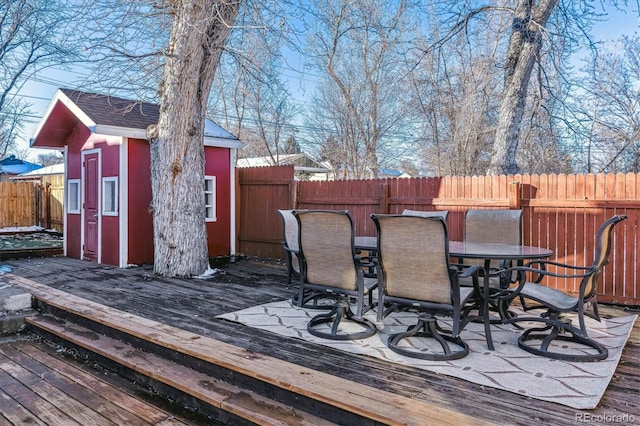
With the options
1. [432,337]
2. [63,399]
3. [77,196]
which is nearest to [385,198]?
[432,337]

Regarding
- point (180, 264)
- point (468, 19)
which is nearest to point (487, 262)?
point (180, 264)

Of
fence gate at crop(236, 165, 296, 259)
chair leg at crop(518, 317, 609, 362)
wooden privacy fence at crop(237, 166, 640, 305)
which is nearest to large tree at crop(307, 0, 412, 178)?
fence gate at crop(236, 165, 296, 259)

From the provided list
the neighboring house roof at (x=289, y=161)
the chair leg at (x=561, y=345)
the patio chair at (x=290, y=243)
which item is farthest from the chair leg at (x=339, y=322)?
the neighboring house roof at (x=289, y=161)

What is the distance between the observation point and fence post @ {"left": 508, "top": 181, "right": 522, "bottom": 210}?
5223 mm

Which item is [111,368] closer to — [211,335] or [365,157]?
[211,335]

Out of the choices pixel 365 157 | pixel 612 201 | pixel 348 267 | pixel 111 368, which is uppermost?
pixel 365 157

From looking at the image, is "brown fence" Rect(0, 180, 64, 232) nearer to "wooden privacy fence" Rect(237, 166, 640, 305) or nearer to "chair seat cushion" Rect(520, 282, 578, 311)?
"wooden privacy fence" Rect(237, 166, 640, 305)

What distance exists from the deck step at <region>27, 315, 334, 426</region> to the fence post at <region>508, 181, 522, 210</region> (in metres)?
3.97

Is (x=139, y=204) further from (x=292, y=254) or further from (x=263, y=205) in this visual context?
(x=292, y=254)

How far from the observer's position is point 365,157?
14.9 meters

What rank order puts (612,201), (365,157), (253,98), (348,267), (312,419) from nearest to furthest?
(312,419) < (348,267) < (612,201) < (365,157) < (253,98)

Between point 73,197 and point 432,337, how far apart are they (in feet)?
24.8

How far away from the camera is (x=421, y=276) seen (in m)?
2.83

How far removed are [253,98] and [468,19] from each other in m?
10.4
